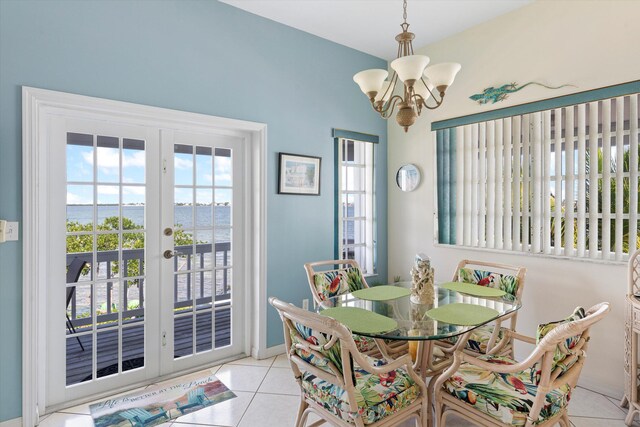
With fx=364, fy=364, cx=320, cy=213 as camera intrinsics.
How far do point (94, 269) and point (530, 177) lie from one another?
11.0 ft

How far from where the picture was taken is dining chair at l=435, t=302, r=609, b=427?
1427 mm

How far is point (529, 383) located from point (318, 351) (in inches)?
40.6

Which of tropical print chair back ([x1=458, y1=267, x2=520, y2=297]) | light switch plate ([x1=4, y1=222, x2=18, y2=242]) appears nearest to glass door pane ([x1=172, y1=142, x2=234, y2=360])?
light switch plate ([x1=4, y1=222, x2=18, y2=242])

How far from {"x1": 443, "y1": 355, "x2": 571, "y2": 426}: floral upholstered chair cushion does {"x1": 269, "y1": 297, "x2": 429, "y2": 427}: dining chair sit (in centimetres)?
19

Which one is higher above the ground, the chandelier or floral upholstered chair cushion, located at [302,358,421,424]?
the chandelier

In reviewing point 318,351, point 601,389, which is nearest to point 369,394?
point 318,351

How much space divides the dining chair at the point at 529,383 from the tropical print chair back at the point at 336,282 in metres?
1.03

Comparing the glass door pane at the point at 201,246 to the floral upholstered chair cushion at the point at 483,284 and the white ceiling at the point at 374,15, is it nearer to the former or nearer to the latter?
the white ceiling at the point at 374,15

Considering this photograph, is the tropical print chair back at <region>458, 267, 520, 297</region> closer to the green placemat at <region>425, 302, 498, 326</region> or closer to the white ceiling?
the green placemat at <region>425, 302, 498, 326</region>

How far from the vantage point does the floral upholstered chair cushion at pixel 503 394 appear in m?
1.55

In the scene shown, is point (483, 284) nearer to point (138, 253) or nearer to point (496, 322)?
point (496, 322)

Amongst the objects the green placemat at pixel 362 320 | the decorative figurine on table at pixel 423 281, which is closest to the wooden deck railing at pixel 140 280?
the green placemat at pixel 362 320

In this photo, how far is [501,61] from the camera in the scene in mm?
3092

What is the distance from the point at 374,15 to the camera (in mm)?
3066
